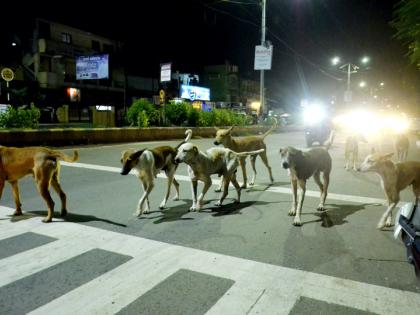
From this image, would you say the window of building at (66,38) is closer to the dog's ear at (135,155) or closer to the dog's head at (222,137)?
the dog's head at (222,137)

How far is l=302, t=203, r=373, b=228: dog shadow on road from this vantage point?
5.89m

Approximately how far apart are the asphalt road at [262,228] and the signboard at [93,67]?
2748 cm

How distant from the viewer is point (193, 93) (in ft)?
177

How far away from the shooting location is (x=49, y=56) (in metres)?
38.6

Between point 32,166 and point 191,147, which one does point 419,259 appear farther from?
point 32,166

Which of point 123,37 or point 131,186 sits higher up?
point 123,37

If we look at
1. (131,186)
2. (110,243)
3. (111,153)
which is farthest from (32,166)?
(111,153)

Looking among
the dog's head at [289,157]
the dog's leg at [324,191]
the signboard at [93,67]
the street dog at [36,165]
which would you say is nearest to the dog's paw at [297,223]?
the dog's head at [289,157]

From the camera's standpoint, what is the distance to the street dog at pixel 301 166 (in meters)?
5.78

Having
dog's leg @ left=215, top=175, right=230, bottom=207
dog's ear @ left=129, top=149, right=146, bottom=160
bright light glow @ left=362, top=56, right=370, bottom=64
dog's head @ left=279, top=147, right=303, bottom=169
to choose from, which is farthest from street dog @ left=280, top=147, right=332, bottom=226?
bright light glow @ left=362, top=56, right=370, bottom=64

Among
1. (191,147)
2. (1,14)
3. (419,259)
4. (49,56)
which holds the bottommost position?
(419,259)

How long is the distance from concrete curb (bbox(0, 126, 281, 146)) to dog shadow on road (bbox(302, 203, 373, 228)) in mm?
12523

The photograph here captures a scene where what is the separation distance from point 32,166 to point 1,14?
1491 inches

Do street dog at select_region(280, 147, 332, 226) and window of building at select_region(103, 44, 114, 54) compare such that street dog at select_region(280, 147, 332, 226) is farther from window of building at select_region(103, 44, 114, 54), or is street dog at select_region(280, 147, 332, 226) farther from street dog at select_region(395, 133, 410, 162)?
window of building at select_region(103, 44, 114, 54)
